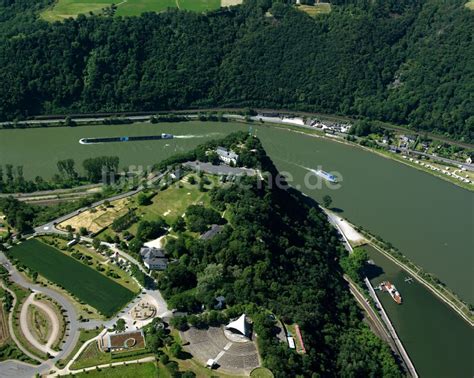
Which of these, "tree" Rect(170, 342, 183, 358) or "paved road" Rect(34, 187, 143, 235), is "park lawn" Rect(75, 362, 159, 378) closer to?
"tree" Rect(170, 342, 183, 358)

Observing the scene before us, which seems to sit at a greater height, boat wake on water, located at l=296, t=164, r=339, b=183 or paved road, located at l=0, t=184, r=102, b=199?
boat wake on water, located at l=296, t=164, r=339, b=183

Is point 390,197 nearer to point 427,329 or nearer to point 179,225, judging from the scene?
point 427,329

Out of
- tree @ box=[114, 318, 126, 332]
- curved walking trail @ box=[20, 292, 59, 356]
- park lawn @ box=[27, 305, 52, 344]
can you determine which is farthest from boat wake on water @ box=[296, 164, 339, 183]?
park lawn @ box=[27, 305, 52, 344]

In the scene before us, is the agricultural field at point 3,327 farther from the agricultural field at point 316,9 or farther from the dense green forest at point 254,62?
the agricultural field at point 316,9

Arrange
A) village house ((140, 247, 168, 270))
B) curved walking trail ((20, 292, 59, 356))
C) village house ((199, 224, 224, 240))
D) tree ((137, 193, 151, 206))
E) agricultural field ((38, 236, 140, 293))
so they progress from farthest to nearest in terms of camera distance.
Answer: tree ((137, 193, 151, 206)) → village house ((199, 224, 224, 240)) → village house ((140, 247, 168, 270)) → agricultural field ((38, 236, 140, 293)) → curved walking trail ((20, 292, 59, 356))

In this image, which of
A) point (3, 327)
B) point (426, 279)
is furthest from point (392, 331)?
point (3, 327)
